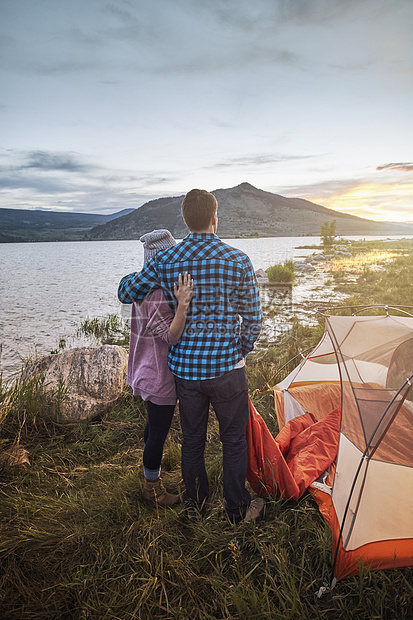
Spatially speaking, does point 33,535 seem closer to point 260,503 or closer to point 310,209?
point 260,503

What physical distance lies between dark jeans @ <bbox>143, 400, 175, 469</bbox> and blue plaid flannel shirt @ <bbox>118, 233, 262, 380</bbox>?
0.44 metres

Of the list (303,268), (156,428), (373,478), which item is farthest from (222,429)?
(303,268)

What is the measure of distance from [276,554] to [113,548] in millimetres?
1092

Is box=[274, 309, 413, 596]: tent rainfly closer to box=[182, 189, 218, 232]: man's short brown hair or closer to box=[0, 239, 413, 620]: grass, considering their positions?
box=[0, 239, 413, 620]: grass

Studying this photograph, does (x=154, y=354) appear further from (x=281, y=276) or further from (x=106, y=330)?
(x=281, y=276)

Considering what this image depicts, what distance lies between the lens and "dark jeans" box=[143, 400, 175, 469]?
2457 mm

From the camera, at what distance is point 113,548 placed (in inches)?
92.7

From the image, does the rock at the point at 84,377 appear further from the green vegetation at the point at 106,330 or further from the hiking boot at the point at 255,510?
the green vegetation at the point at 106,330

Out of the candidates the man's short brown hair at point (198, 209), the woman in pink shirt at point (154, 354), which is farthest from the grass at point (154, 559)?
the man's short brown hair at point (198, 209)

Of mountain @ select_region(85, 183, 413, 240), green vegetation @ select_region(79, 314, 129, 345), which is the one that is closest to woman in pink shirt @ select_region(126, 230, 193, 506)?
green vegetation @ select_region(79, 314, 129, 345)

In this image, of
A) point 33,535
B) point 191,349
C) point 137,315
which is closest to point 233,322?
point 191,349

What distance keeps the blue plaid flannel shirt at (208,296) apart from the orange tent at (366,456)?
84 centimetres

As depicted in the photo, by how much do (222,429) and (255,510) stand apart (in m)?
0.74

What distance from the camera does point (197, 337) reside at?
2125mm
